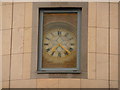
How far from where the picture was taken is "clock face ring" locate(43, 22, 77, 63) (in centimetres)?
1842

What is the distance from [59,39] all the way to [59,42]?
0.31 ft

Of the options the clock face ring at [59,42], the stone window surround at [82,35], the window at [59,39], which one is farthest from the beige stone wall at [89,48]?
the clock face ring at [59,42]

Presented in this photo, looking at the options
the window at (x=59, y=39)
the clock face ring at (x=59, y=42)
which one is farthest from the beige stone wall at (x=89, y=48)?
the clock face ring at (x=59, y=42)

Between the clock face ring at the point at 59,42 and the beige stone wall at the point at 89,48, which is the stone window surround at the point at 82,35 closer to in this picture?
the beige stone wall at the point at 89,48

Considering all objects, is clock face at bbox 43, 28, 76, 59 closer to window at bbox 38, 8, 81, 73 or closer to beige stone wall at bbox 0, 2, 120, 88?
window at bbox 38, 8, 81, 73

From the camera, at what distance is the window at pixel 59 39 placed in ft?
60.2

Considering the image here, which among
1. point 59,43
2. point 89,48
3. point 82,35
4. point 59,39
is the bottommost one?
point 89,48

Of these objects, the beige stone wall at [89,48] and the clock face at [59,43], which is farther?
the clock face at [59,43]

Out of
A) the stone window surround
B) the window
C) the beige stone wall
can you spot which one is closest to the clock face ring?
the window

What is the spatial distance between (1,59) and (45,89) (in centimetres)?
167

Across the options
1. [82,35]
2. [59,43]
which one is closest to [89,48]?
[82,35]

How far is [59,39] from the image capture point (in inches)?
730

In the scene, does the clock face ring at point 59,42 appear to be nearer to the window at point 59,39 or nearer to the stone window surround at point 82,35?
the window at point 59,39

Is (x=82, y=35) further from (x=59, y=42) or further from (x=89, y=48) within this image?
(x=59, y=42)
